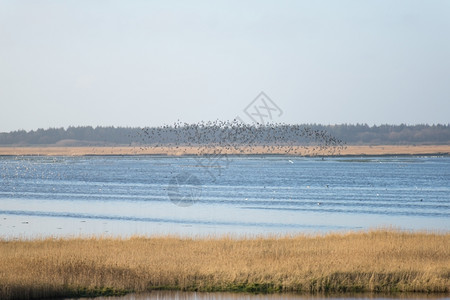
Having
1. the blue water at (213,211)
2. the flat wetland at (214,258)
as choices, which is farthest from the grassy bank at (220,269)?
the blue water at (213,211)

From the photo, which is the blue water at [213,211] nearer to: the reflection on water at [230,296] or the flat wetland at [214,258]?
the flat wetland at [214,258]

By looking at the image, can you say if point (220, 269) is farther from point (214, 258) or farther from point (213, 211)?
point (213, 211)

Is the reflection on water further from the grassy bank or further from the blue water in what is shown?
the blue water

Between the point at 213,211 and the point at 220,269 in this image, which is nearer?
the point at 220,269

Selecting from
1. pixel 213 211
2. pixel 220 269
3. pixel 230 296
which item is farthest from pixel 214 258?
pixel 213 211

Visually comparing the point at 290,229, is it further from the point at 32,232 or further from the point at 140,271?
the point at 140,271

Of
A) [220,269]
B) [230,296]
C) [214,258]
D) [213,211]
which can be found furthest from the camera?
[213,211]

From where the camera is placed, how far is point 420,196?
5859 cm

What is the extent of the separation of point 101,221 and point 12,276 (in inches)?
748

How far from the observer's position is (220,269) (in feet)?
62.8

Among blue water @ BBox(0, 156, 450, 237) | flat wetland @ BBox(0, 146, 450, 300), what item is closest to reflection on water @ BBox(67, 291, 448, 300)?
flat wetland @ BBox(0, 146, 450, 300)

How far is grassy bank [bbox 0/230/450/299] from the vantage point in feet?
58.5

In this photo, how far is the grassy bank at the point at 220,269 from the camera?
58.5ft

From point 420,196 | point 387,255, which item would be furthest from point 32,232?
point 420,196
